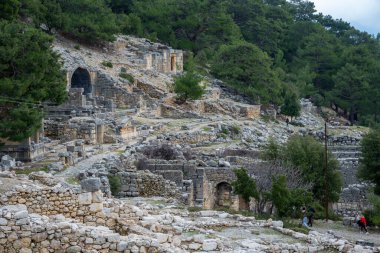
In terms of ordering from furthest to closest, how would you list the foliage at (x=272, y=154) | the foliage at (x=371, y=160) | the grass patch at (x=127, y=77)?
the grass patch at (x=127, y=77), the foliage at (x=371, y=160), the foliage at (x=272, y=154)

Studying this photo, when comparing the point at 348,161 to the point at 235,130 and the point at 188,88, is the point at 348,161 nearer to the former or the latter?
the point at 235,130

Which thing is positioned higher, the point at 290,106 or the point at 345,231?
the point at 290,106

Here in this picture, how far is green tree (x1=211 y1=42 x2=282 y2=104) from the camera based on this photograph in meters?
50.4

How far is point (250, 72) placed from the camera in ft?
167

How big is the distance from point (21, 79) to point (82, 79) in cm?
1895

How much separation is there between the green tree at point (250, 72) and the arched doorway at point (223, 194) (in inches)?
1004

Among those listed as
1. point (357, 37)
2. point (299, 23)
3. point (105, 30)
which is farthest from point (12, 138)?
point (357, 37)

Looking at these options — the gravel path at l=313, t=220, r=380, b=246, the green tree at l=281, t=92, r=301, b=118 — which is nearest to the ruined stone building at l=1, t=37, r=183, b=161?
the green tree at l=281, t=92, r=301, b=118

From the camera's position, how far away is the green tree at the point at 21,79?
2109cm

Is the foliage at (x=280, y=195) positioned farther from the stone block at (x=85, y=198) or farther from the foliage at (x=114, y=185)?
the stone block at (x=85, y=198)

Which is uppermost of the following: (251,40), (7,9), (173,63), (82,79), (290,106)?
(251,40)

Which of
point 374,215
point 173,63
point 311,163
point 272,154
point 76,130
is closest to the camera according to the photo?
point 374,215

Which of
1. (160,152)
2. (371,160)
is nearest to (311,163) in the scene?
(371,160)

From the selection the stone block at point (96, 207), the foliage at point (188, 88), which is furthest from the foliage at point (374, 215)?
the foliage at point (188, 88)
